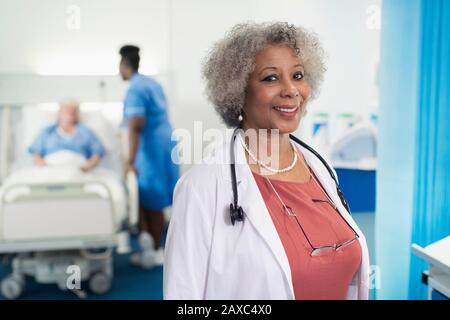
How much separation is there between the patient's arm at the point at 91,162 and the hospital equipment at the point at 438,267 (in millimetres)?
1794

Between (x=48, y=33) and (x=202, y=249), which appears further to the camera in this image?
(x=48, y=33)

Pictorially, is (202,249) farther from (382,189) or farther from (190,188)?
(382,189)

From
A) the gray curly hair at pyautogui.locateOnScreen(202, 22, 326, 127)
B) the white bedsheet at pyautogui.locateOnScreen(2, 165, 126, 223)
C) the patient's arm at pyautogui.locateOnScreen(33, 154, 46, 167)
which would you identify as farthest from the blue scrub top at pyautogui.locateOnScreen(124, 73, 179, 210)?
the gray curly hair at pyautogui.locateOnScreen(202, 22, 326, 127)

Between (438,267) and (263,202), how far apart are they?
1.56ft

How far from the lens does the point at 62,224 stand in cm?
187

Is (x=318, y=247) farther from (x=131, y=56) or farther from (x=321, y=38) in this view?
(x=131, y=56)

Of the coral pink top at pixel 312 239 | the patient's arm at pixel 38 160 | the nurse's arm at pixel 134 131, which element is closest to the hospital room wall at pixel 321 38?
the nurse's arm at pixel 134 131

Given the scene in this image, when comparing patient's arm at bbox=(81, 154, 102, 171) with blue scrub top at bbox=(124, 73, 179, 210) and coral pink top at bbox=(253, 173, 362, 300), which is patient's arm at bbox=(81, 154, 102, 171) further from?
coral pink top at bbox=(253, 173, 362, 300)

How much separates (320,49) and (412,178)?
74 centimetres

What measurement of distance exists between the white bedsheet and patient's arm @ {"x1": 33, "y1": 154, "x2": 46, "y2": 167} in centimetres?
3

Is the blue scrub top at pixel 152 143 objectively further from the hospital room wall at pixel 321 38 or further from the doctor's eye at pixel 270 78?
the doctor's eye at pixel 270 78

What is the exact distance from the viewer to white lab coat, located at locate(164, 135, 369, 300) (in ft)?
2.48

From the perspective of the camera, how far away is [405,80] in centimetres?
146
